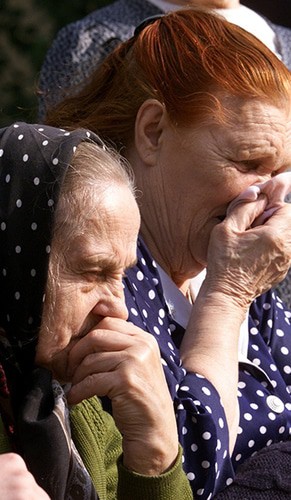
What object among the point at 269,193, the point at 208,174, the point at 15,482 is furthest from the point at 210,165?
the point at 15,482

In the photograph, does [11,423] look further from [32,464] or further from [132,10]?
[132,10]

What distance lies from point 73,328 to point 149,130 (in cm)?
95

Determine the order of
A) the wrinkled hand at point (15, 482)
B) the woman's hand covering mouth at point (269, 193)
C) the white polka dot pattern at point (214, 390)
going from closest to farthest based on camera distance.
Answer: the wrinkled hand at point (15, 482) < the white polka dot pattern at point (214, 390) < the woman's hand covering mouth at point (269, 193)

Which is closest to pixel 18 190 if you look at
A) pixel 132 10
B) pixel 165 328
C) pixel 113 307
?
pixel 113 307

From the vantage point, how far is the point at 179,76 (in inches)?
127

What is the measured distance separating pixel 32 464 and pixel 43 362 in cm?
23

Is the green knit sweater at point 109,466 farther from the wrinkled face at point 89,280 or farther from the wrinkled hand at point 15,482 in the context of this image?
the wrinkled hand at point 15,482

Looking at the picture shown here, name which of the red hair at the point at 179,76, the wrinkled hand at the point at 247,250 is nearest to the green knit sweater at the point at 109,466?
the wrinkled hand at the point at 247,250

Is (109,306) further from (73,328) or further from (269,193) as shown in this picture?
(269,193)

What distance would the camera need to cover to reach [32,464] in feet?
7.73

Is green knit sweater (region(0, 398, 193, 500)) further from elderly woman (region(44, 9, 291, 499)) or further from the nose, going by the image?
elderly woman (region(44, 9, 291, 499))

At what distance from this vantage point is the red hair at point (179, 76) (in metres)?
3.21

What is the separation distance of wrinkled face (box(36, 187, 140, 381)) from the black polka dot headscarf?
5 centimetres

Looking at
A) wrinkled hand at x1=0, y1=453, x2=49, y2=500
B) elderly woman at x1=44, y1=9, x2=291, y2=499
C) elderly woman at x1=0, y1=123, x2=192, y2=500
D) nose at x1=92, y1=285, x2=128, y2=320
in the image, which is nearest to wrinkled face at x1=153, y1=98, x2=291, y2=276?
elderly woman at x1=44, y1=9, x2=291, y2=499
